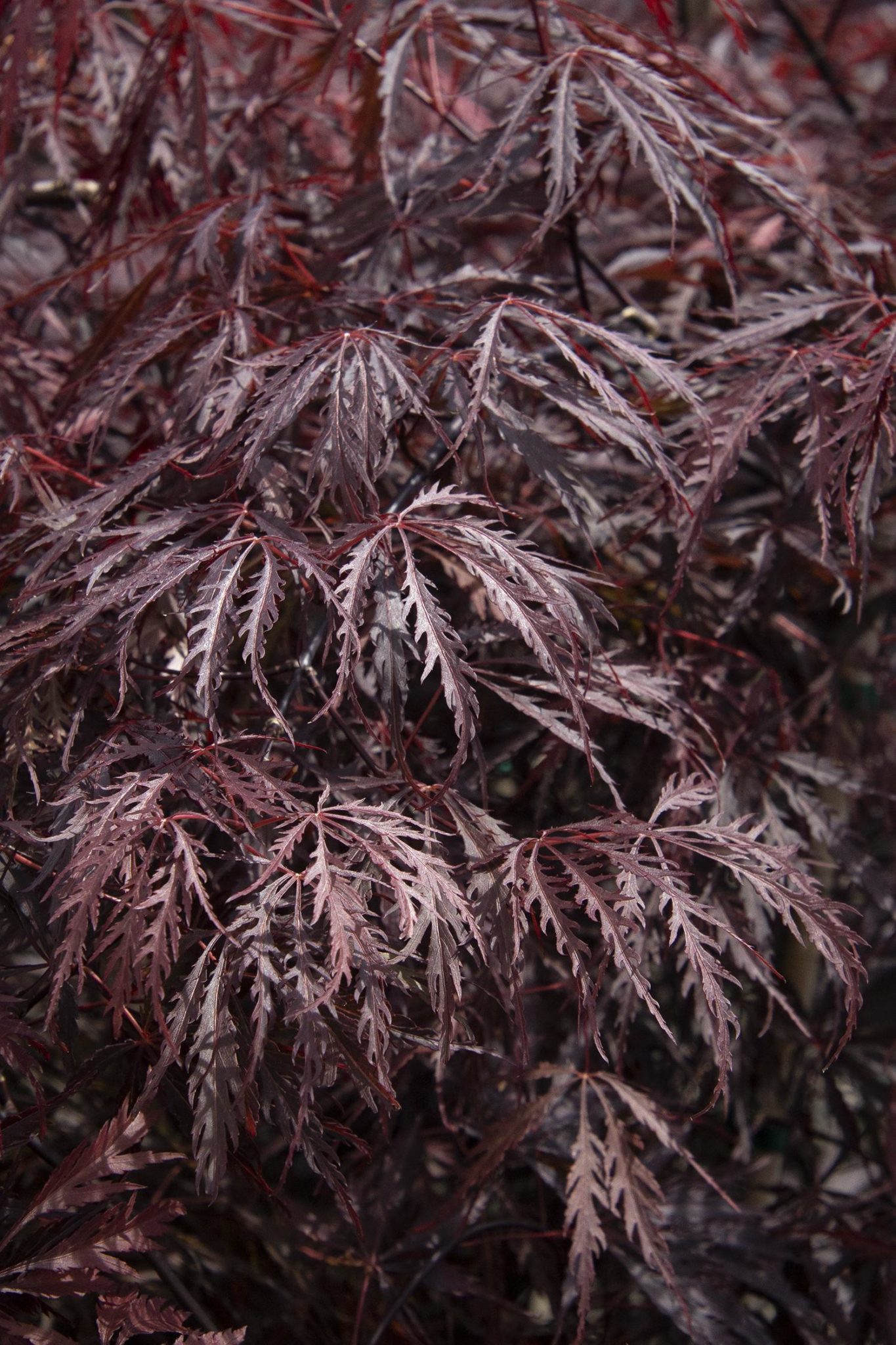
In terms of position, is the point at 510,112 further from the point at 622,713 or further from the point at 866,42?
the point at 866,42

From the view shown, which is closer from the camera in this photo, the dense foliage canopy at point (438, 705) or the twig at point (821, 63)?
the dense foliage canopy at point (438, 705)

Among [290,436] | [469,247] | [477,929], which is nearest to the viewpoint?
[477,929]

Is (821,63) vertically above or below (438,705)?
above

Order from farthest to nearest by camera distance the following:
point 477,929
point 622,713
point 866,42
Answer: point 866,42, point 622,713, point 477,929

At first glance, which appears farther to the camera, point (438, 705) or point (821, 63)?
point (821, 63)

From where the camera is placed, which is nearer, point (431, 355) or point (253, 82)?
point (431, 355)

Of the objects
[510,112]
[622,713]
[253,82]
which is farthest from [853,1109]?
[253,82]

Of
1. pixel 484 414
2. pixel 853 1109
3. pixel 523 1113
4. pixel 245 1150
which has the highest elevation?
pixel 484 414

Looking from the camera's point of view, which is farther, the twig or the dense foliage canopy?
the twig
